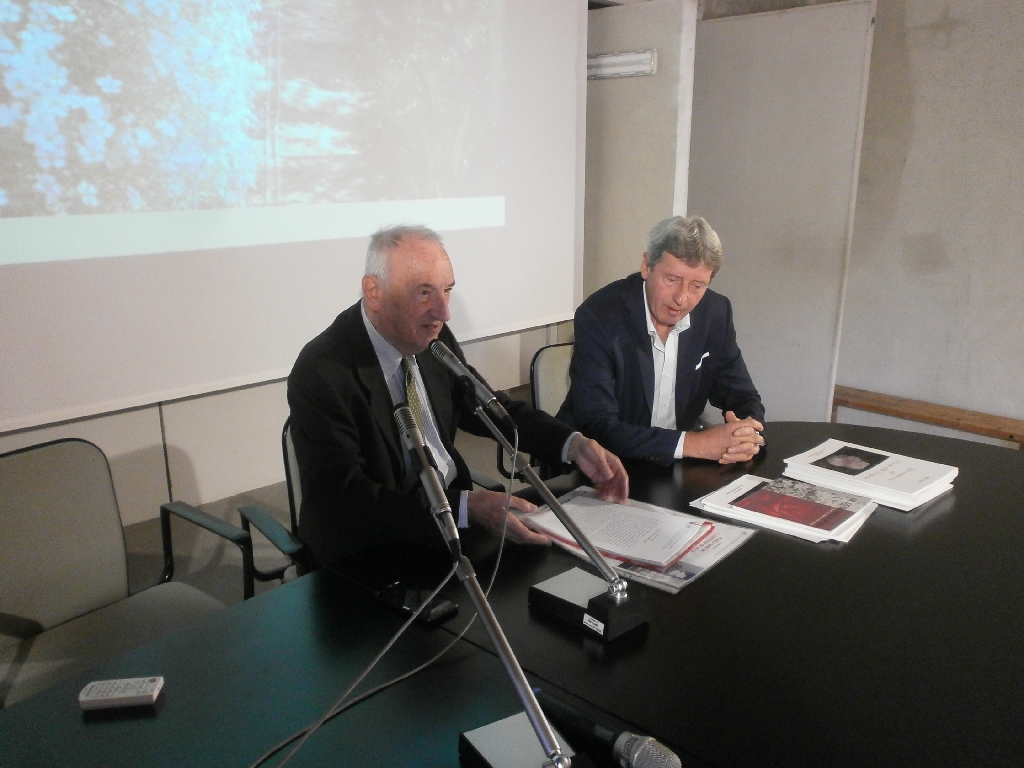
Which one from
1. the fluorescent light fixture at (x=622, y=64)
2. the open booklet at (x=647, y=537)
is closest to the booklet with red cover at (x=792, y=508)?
the open booklet at (x=647, y=537)

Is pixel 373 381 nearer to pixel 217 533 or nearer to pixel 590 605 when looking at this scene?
pixel 217 533

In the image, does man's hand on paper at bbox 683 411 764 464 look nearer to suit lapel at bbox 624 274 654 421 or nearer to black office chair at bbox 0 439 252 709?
suit lapel at bbox 624 274 654 421

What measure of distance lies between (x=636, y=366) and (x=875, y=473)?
0.73 meters

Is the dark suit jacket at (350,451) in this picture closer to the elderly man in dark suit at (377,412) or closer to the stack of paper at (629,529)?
the elderly man in dark suit at (377,412)

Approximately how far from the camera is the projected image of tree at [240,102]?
5.97 feet

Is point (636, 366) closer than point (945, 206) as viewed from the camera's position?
Yes

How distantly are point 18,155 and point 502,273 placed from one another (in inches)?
65.1

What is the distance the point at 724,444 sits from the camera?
73.6 inches

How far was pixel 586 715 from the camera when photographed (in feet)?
3.16

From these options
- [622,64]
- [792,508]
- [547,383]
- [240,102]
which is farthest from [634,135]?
[792,508]

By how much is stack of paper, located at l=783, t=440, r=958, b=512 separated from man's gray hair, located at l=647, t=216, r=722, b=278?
58 cm

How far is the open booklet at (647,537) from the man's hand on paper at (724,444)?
0.34 m

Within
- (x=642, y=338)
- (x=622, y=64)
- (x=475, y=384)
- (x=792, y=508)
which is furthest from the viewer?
(x=622, y=64)

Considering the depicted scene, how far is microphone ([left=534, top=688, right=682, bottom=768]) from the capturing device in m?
0.82
